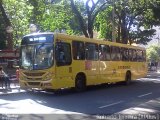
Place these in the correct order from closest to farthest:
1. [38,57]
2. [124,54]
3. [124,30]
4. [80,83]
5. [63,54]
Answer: [38,57] < [63,54] < [80,83] < [124,54] < [124,30]

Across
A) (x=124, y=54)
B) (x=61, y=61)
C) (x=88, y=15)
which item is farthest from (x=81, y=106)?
(x=88, y=15)

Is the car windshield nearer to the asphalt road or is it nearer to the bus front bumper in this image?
the bus front bumper

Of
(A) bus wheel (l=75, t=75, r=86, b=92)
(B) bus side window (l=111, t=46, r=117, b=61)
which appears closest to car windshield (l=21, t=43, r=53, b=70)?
(A) bus wheel (l=75, t=75, r=86, b=92)

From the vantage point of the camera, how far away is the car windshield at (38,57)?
1895 cm

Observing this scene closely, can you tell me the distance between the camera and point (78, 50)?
20938mm

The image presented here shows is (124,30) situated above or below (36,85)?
above

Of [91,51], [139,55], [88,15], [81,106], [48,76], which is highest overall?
[88,15]

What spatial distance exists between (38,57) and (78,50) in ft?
8.54

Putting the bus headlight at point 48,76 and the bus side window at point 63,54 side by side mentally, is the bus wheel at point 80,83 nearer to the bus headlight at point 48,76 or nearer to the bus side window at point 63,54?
the bus side window at point 63,54

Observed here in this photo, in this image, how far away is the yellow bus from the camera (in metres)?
19.0

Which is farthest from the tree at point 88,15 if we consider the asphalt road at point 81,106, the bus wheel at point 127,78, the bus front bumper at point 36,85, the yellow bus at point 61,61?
the asphalt road at point 81,106

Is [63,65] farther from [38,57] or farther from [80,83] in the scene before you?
[80,83]

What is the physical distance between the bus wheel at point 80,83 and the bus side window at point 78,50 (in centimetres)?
103

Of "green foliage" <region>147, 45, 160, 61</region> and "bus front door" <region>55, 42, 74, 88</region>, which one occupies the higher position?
"green foliage" <region>147, 45, 160, 61</region>
